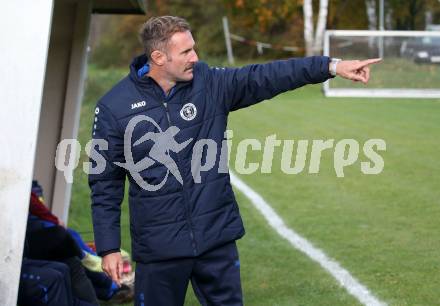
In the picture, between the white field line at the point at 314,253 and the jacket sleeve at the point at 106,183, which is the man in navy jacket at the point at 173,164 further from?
the white field line at the point at 314,253

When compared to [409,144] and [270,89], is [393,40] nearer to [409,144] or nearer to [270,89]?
[409,144]

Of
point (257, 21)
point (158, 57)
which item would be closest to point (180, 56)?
point (158, 57)

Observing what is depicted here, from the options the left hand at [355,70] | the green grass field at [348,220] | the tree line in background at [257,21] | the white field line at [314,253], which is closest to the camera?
the left hand at [355,70]

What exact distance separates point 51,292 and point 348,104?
67.3ft

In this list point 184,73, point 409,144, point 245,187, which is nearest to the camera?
point 184,73

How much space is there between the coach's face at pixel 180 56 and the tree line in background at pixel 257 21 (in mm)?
45500

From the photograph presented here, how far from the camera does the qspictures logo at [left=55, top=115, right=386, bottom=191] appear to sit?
5.28 meters

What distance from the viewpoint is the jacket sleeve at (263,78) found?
526 cm

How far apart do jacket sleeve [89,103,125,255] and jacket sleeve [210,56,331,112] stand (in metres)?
0.57

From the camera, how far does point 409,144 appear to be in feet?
57.5

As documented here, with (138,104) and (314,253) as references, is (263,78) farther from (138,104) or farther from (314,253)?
(314,253)

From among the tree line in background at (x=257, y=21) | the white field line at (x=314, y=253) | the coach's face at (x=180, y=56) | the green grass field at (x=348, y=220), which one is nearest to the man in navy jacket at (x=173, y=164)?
the coach's face at (x=180, y=56)

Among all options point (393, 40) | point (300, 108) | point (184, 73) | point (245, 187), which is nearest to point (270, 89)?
point (184, 73)

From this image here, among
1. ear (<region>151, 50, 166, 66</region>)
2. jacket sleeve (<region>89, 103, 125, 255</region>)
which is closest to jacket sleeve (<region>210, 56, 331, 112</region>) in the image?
ear (<region>151, 50, 166, 66</region>)
